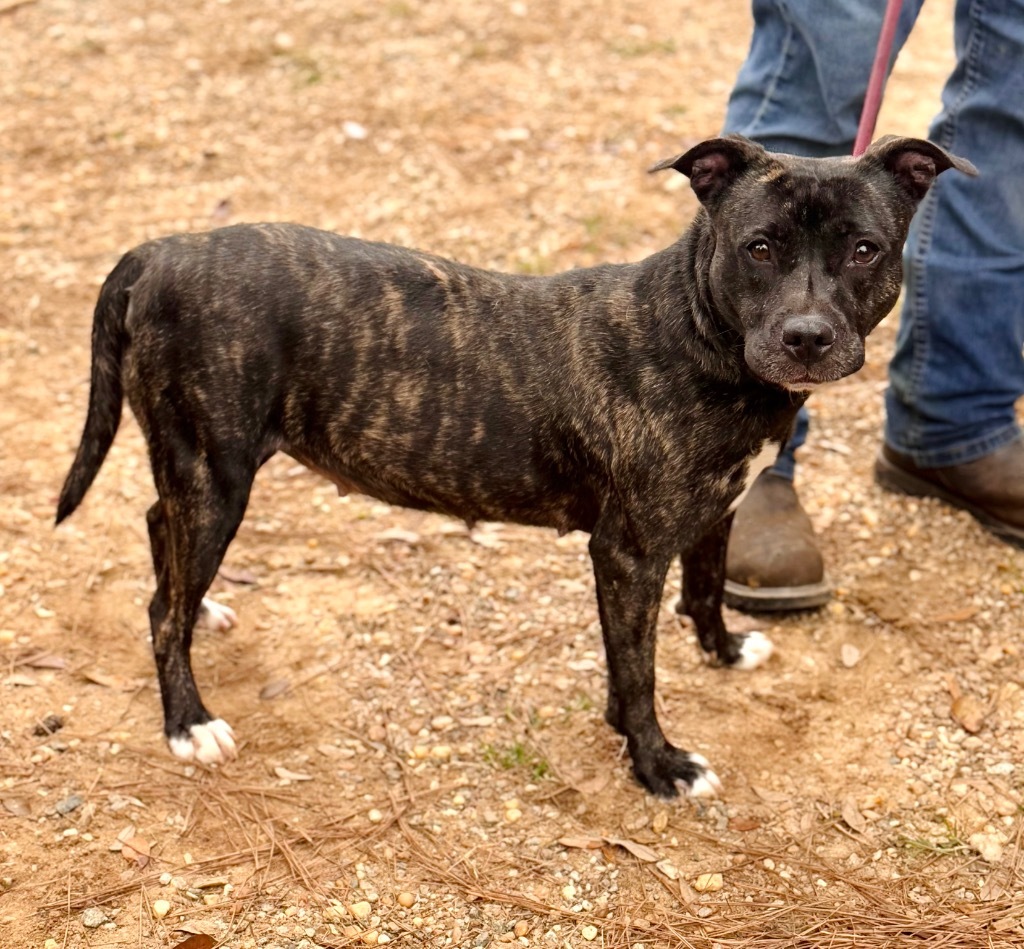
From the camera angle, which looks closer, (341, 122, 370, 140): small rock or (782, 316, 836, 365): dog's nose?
(782, 316, 836, 365): dog's nose

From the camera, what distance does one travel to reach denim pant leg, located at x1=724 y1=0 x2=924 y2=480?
4.10 meters

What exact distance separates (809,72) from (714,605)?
1.84 meters

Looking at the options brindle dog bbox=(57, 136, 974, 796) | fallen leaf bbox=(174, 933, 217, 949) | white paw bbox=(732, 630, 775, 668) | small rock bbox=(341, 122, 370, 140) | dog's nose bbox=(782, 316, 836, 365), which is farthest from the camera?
small rock bbox=(341, 122, 370, 140)

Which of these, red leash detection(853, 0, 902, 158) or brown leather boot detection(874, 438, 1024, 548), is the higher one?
red leash detection(853, 0, 902, 158)

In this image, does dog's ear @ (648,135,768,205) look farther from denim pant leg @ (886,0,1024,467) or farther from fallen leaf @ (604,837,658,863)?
fallen leaf @ (604,837,658,863)

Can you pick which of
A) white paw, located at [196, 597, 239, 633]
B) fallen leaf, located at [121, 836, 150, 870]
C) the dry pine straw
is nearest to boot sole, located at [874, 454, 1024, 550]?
the dry pine straw

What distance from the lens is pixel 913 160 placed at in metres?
3.36

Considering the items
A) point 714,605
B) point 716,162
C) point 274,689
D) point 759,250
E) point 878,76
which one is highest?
point 878,76

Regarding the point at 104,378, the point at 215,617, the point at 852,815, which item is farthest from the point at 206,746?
the point at 852,815

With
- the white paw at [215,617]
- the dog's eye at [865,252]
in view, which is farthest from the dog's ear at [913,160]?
the white paw at [215,617]

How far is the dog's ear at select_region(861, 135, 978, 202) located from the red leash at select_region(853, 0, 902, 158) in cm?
35

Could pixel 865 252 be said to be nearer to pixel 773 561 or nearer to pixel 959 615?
pixel 773 561

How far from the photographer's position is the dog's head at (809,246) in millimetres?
3232

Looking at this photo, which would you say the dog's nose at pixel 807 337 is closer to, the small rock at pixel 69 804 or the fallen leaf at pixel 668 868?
the fallen leaf at pixel 668 868
